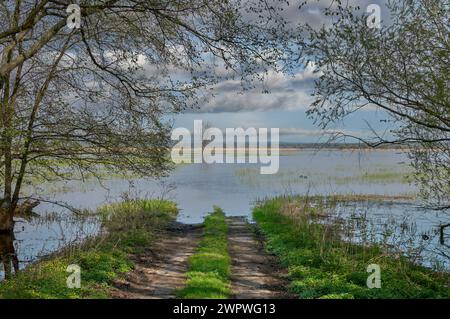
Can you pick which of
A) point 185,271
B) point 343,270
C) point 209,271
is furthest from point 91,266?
point 343,270

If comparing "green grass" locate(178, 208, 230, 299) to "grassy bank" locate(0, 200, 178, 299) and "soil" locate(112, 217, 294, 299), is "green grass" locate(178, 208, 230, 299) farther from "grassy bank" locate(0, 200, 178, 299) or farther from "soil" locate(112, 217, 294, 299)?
"grassy bank" locate(0, 200, 178, 299)

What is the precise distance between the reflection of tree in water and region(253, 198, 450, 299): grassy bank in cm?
689

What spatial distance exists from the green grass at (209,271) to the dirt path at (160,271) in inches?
10.7

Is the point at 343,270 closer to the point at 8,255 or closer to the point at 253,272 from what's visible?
the point at 253,272

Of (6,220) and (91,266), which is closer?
(91,266)

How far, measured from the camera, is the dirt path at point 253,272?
385 inches

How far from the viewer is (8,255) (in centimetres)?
1570

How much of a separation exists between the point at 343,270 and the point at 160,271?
412cm

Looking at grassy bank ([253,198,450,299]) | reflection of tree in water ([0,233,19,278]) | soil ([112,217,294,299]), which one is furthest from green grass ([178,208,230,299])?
reflection of tree in water ([0,233,19,278])

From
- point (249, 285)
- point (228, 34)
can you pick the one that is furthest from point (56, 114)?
point (249, 285)

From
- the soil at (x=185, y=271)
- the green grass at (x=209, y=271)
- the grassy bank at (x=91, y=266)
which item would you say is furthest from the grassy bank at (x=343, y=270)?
the grassy bank at (x=91, y=266)

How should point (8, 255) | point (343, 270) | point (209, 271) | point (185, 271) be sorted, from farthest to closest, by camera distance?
point (8, 255) < point (185, 271) < point (209, 271) < point (343, 270)
